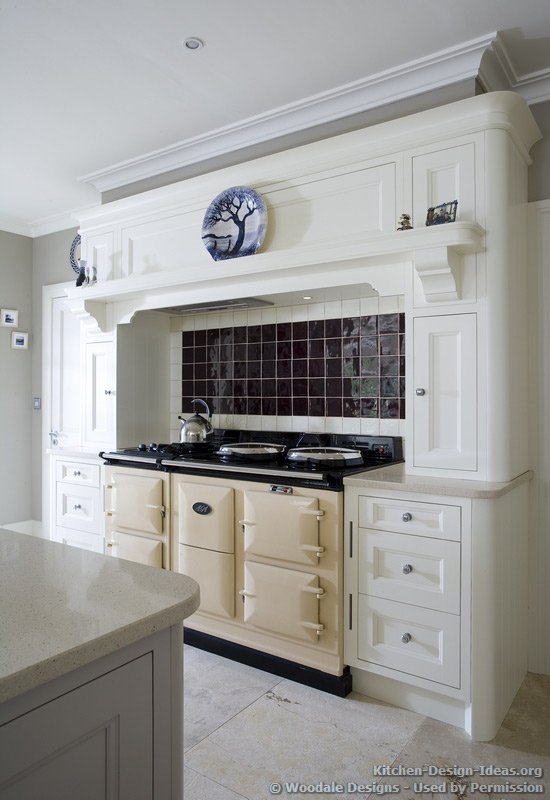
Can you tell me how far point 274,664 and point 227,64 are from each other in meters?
2.59

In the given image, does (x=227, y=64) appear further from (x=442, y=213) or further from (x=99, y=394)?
(x=99, y=394)

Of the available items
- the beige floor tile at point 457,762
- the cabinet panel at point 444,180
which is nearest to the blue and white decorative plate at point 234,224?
the cabinet panel at point 444,180

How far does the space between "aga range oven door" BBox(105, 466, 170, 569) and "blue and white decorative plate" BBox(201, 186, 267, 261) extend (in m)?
1.19

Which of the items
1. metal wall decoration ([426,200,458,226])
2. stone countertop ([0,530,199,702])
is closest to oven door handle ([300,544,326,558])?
stone countertop ([0,530,199,702])

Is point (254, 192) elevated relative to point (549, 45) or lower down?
lower down

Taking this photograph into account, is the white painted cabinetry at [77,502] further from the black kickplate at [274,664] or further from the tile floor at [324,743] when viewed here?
the tile floor at [324,743]

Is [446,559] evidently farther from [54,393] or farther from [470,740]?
[54,393]

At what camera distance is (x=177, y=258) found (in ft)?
10.2

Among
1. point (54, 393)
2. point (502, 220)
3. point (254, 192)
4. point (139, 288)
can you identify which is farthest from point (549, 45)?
point (54, 393)

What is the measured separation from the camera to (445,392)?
2303 millimetres

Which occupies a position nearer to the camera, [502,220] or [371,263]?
[502,220]

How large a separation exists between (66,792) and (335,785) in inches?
49.4

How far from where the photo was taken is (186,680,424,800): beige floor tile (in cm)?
186

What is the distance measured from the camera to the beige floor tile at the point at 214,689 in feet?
7.02
